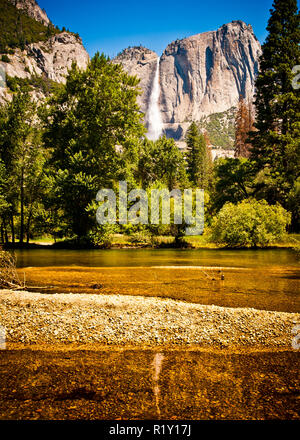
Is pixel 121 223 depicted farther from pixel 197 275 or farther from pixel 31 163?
pixel 197 275

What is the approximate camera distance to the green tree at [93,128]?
2577 centimetres

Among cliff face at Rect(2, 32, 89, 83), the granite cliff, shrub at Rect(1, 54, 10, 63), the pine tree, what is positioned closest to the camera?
the pine tree

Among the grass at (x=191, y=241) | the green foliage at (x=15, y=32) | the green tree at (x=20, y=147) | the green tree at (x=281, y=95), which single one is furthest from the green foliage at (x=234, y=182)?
the green foliage at (x=15, y=32)

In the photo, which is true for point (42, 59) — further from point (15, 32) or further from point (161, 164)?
point (161, 164)

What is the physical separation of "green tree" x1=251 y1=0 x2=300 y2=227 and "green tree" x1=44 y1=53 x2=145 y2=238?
14924 millimetres

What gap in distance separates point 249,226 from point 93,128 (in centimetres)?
1766

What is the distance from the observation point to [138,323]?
23.0 ft

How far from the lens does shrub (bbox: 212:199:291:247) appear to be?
23.3 m

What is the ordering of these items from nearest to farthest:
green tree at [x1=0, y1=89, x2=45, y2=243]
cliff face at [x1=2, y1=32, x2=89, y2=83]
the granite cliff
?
1. green tree at [x1=0, y1=89, x2=45, y2=243]
2. the granite cliff
3. cliff face at [x1=2, y1=32, x2=89, y2=83]

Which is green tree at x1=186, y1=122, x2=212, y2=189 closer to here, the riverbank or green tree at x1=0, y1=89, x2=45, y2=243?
the riverbank

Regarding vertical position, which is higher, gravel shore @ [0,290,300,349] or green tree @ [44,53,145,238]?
green tree @ [44,53,145,238]

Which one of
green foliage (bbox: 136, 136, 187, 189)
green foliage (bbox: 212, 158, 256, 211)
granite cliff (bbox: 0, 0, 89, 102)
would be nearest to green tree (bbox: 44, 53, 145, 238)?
green foliage (bbox: 212, 158, 256, 211)

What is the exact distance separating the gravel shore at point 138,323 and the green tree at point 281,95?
78.6 feet

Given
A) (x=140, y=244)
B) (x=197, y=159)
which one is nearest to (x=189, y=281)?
(x=140, y=244)
